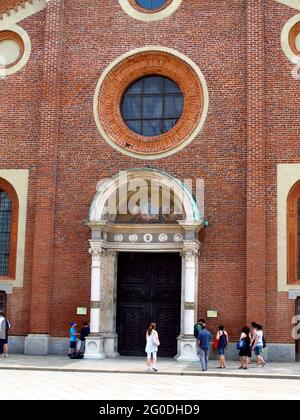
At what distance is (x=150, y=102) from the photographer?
89.6 feet

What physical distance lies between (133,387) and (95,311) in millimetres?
8391

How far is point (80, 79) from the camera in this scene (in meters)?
27.3

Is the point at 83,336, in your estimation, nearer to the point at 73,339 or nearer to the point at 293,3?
the point at 73,339

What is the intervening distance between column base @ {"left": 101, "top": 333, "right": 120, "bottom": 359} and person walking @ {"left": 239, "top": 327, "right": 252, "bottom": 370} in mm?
5111

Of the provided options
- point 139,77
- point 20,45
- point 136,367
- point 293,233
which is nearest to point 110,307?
point 136,367

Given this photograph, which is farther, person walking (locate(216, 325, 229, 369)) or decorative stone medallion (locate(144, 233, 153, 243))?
decorative stone medallion (locate(144, 233, 153, 243))

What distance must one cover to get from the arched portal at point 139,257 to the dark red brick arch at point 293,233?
3.18 meters

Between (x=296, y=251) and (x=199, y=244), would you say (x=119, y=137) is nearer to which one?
(x=199, y=244)

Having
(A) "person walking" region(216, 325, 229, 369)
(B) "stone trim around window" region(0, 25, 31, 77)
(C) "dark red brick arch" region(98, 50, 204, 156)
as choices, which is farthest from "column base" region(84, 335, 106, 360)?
(B) "stone trim around window" region(0, 25, 31, 77)

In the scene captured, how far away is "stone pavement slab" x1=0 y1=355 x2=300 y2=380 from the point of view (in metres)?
21.2

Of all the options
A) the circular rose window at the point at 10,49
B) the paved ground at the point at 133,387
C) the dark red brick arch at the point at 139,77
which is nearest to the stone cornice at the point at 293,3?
the dark red brick arch at the point at 139,77

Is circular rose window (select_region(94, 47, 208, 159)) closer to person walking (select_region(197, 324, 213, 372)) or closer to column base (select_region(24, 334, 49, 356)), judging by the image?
person walking (select_region(197, 324, 213, 372))

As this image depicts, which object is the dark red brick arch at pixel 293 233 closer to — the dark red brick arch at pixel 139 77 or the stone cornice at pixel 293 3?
the dark red brick arch at pixel 139 77

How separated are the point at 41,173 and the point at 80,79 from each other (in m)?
3.86
